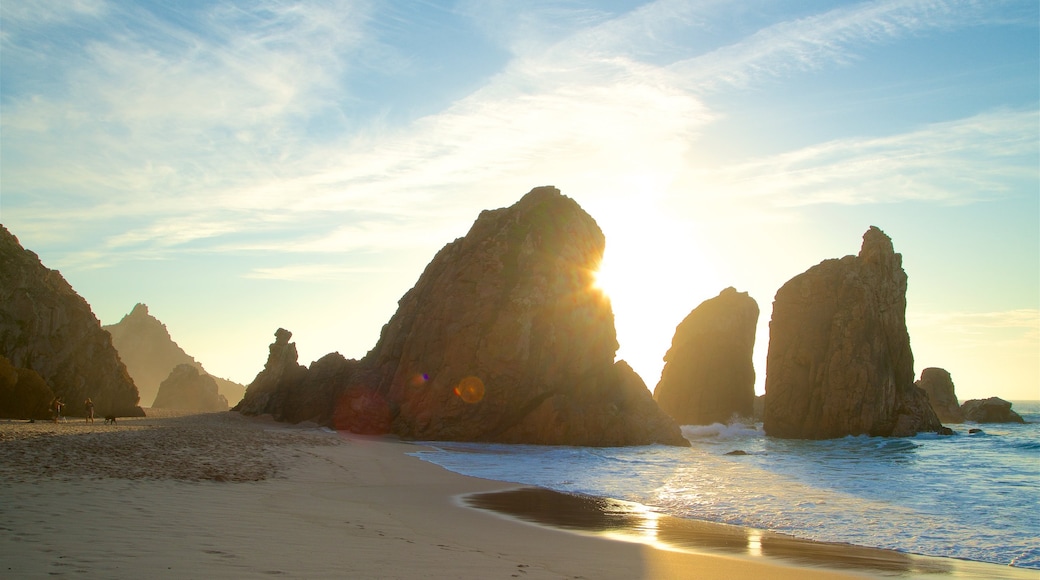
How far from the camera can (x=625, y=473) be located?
25078mm

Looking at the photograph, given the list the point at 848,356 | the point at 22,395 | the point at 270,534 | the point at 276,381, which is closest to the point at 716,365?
the point at 848,356

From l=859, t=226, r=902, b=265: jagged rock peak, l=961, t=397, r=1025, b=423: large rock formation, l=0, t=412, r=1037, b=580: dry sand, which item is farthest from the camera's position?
l=961, t=397, r=1025, b=423: large rock formation

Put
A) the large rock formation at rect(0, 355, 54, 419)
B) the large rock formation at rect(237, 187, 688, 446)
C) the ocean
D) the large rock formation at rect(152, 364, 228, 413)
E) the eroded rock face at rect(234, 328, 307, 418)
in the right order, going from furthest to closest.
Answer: the large rock formation at rect(152, 364, 228, 413)
the eroded rock face at rect(234, 328, 307, 418)
the large rock formation at rect(237, 187, 688, 446)
the large rock formation at rect(0, 355, 54, 419)
the ocean

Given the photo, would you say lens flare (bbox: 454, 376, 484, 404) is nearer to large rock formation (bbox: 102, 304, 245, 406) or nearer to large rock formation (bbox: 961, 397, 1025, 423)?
large rock formation (bbox: 961, 397, 1025, 423)

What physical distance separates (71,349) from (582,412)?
1210 inches

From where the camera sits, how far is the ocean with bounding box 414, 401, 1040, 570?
13.4 m

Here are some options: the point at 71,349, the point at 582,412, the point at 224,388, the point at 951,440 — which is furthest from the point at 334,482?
the point at 224,388

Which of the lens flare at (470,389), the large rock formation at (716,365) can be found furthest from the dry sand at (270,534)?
the large rock formation at (716,365)

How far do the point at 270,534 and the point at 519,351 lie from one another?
114ft

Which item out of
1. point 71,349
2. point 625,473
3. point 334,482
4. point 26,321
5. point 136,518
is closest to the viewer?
point 136,518

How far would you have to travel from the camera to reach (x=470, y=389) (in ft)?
142

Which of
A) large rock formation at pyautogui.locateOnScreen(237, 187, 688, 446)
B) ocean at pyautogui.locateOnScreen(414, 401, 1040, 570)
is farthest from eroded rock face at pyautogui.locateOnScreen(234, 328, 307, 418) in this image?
ocean at pyautogui.locateOnScreen(414, 401, 1040, 570)

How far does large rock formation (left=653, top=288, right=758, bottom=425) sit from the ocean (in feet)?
115

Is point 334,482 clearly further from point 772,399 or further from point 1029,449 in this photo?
point 772,399
